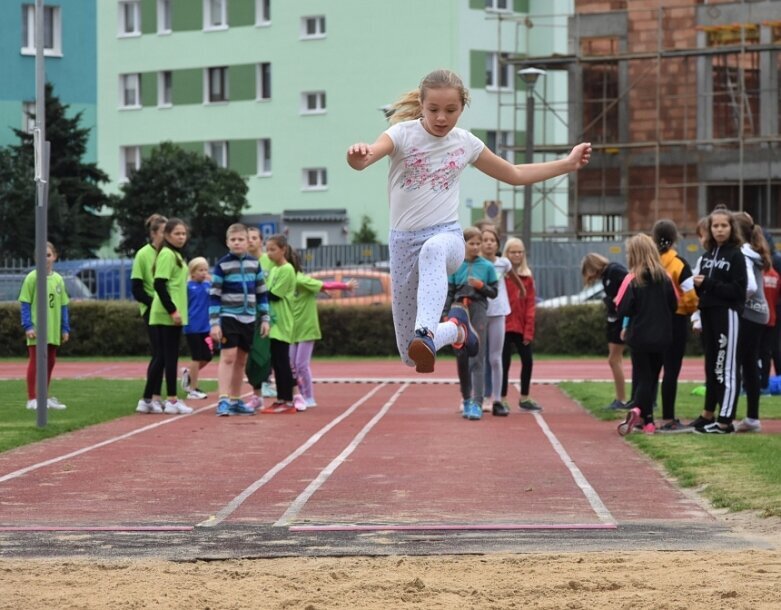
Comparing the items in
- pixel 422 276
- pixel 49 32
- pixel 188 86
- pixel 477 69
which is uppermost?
pixel 49 32

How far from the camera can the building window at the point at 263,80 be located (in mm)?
61000

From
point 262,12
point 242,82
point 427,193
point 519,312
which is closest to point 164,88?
point 242,82

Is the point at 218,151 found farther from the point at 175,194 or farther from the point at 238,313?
the point at 238,313

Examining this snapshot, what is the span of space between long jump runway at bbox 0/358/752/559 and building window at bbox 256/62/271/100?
4658cm

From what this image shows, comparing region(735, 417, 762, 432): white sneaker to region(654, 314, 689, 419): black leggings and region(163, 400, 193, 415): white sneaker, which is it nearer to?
region(654, 314, 689, 419): black leggings

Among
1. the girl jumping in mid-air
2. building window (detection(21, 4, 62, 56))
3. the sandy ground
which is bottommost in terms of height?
the sandy ground

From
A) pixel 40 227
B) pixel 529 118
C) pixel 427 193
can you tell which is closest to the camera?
pixel 427 193

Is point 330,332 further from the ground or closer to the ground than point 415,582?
closer to the ground

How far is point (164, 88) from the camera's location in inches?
2490

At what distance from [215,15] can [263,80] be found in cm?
348

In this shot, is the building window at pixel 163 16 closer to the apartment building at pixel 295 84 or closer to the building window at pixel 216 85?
the apartment building at pixel 295 84

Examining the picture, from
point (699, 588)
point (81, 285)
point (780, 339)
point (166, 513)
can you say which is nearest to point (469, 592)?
point (699, 588)

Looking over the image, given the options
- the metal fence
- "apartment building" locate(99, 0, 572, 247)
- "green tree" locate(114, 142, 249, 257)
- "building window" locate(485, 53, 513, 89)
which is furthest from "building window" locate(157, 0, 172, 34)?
the metal fence

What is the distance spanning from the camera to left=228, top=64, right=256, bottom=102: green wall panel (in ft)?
200
